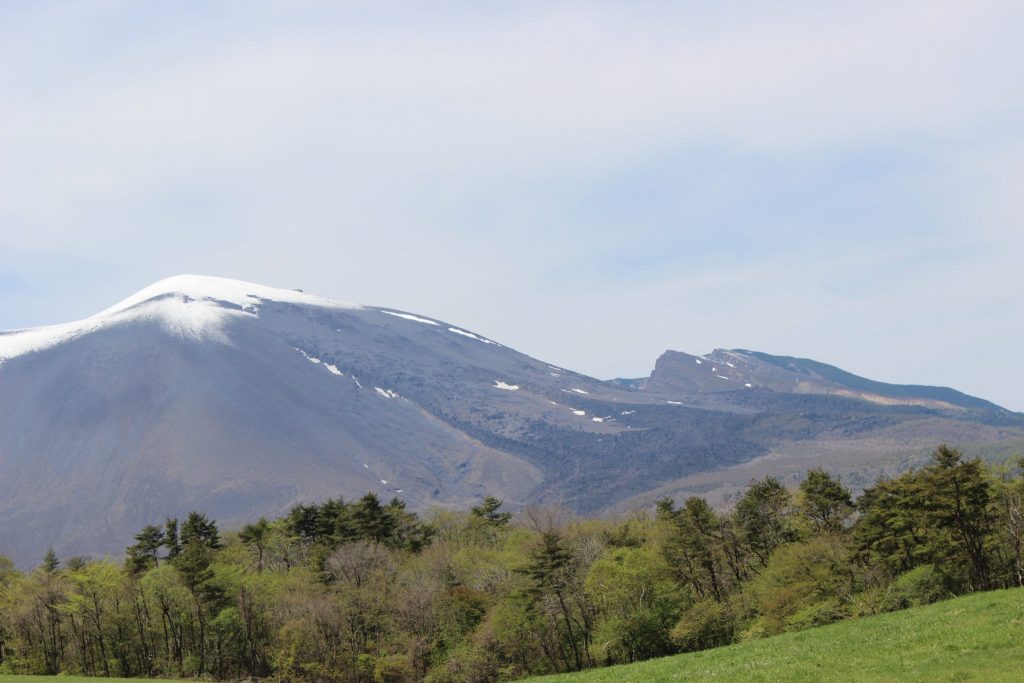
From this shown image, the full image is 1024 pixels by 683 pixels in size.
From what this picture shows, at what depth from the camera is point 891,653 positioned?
2778 cm

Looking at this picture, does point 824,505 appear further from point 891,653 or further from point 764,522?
point 891,653

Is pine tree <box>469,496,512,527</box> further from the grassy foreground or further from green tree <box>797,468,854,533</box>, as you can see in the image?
the grassy foreground

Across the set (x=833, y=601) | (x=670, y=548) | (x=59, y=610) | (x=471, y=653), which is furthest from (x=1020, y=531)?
(x=59, y=610)

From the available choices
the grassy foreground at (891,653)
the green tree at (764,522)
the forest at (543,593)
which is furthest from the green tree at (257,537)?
the grassy foreground at (891,653)

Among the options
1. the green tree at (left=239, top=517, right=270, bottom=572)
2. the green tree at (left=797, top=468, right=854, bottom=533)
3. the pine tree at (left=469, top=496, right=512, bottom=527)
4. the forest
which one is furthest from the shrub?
the green tree at (left=239, top=517, right=270, bottom=572)

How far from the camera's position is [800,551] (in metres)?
66.8

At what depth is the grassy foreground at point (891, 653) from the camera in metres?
24.5

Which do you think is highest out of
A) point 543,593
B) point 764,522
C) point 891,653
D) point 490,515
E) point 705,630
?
point 490,515

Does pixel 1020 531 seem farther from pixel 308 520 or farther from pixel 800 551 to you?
pixel 308 520

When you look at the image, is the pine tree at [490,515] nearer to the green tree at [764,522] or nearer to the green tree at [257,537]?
the green tree at [257,537]

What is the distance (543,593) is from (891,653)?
44.3 meters

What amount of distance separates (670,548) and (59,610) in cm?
5734

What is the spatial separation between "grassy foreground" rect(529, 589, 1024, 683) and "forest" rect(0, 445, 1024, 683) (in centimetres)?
1986

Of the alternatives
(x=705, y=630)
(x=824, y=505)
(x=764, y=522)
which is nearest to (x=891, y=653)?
(x=705, y=630)
